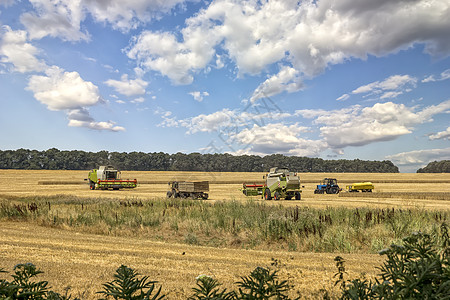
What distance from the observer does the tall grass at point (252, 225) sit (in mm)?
10539

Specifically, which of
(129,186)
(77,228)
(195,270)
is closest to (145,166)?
(129,186)

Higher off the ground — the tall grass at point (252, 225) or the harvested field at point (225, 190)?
the tall grass at point (252, 225)

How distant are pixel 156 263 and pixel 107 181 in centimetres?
3752

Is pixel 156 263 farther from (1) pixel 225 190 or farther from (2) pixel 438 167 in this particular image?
(2) pixel 438 167

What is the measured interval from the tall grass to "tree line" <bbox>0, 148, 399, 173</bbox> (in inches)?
3141

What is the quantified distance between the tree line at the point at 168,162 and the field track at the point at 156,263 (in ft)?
283

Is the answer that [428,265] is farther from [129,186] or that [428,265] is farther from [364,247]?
[129,186]

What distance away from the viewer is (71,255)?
7.82 meters

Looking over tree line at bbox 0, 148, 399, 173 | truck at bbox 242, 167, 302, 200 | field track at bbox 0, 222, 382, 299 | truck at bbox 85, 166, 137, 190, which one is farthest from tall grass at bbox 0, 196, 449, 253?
tree line at bbox 0, 148, 399, 173

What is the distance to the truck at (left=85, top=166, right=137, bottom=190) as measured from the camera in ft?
138

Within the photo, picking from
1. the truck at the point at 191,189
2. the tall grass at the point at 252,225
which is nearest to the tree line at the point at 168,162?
the truck at the point at 191,189

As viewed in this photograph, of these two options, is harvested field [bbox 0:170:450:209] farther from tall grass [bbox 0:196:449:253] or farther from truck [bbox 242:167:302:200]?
tall grass [bbox 0:196:449:253]

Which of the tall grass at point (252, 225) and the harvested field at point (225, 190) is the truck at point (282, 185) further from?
the tall grass at point (252, 225)

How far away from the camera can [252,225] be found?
12.7m
